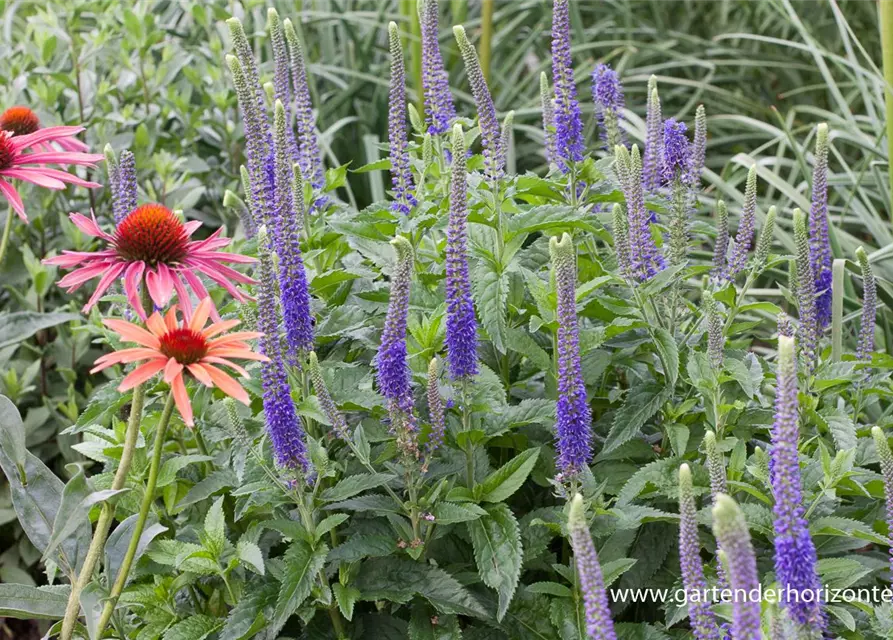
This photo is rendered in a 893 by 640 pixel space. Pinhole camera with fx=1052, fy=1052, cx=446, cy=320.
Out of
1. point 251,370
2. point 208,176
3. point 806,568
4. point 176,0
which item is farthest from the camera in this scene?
point 176,0

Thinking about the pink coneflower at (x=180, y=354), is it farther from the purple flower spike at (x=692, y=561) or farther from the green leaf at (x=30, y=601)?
the purple flower spike at (x=692, y=561)

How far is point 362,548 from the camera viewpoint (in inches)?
82.1

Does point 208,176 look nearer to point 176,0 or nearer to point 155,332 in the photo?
point 176,0

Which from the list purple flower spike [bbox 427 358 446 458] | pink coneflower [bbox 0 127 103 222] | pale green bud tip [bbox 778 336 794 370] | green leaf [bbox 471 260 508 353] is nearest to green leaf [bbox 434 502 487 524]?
purple flower spike [bbox 427 358 446 458]

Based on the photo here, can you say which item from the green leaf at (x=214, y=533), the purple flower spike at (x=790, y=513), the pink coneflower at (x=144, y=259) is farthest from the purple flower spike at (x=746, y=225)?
the green leaf at (x=214, y=533)

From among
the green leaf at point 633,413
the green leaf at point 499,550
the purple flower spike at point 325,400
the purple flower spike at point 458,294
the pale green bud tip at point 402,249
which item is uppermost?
the pale green bud tip at point 402,249

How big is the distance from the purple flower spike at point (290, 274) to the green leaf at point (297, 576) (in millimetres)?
400

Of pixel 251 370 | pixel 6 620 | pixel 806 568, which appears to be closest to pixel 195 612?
pixel 251 370

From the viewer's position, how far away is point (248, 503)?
2158 millimetres

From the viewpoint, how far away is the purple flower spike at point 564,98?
98.6 inches

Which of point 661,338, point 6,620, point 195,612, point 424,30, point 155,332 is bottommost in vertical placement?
point 6,620

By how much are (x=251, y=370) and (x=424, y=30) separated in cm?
95

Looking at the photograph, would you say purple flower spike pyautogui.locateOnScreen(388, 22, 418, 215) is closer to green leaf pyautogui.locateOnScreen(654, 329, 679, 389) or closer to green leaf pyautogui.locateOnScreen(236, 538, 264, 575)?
green leaf pyautogui.locateOnScreen(654, 329, 679, 389)

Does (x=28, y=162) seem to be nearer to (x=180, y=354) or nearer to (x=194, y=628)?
(x=180, y=354)
